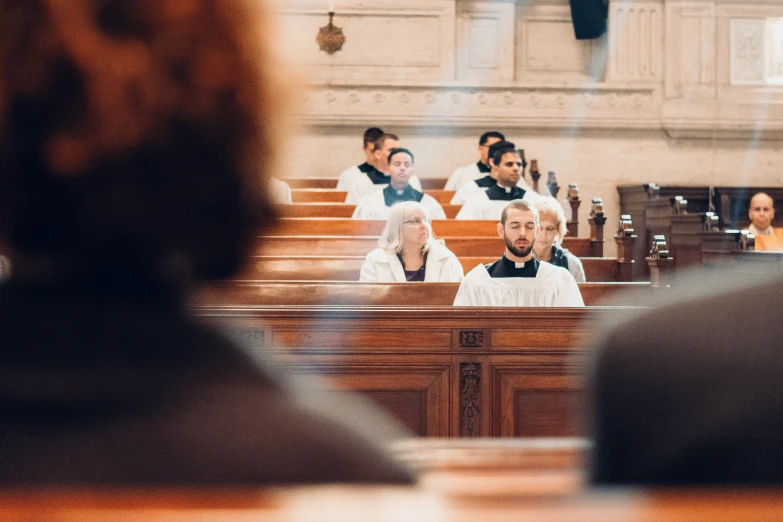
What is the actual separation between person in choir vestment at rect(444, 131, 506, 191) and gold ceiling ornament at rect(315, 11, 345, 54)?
2.46 m

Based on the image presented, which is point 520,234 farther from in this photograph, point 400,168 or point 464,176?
point 464,176

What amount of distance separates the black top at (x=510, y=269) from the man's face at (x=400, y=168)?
302 cm

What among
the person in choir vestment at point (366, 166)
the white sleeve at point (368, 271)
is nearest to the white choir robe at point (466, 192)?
the person in choir vestment at point (366, 166)

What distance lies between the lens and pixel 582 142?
12.3 metres

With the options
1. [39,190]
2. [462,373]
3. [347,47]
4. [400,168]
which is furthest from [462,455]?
[347,47]

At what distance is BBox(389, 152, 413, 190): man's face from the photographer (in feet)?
28.8

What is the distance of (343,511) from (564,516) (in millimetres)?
183

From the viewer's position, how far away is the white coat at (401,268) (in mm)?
6359

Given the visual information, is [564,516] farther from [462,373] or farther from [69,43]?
[462,373]

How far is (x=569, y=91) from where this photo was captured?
12219 mm

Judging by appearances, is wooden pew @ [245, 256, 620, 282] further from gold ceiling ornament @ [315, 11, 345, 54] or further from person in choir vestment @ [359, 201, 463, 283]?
gold ceiling ornament @ [315, 11, 345, 54]

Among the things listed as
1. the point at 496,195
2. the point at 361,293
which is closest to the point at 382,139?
the point at 496,195

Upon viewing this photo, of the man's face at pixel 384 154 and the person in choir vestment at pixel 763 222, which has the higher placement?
the man's face at pixel 384 154

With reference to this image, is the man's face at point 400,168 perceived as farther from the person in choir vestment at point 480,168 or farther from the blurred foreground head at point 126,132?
the blurred foreground head at point 126,132
